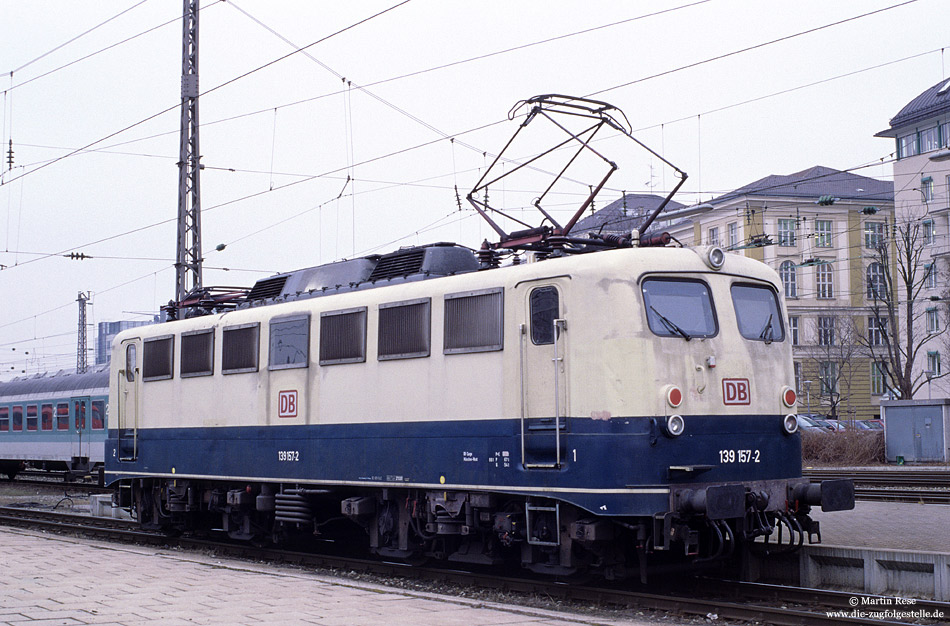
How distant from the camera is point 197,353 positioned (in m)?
16.9

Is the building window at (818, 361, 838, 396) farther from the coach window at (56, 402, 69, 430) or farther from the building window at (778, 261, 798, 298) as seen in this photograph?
the coach window at (56, 402, 69, 430)

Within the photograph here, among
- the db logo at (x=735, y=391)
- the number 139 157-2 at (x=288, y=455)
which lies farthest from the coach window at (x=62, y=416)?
the db logo at (x=735, y=391)

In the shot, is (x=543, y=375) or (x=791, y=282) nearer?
(x=543, y=375)

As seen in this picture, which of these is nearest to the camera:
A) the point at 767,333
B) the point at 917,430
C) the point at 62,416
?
the point at 767,333

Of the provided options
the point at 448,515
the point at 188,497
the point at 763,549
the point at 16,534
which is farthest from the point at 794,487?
the point at 16,534

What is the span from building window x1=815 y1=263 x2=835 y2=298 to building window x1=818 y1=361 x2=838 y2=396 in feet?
18.4

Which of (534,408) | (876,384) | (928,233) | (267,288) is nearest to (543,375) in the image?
(534,408)

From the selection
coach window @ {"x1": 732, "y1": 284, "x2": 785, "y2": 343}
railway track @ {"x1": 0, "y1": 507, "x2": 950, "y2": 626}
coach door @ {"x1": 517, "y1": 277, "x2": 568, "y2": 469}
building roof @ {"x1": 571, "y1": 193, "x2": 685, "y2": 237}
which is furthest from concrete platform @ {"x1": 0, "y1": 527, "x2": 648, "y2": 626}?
building roof @ {"x1": 571, "y1": 193, "x2": 685, "y2": 237}

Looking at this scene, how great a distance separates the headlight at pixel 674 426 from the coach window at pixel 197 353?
8.41 meters

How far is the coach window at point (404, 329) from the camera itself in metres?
13.0

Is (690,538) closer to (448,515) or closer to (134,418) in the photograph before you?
(448,515)

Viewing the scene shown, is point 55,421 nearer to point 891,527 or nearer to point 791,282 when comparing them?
point 891,527

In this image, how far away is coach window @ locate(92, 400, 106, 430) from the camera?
31.9 meters

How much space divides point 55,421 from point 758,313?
28.4m
